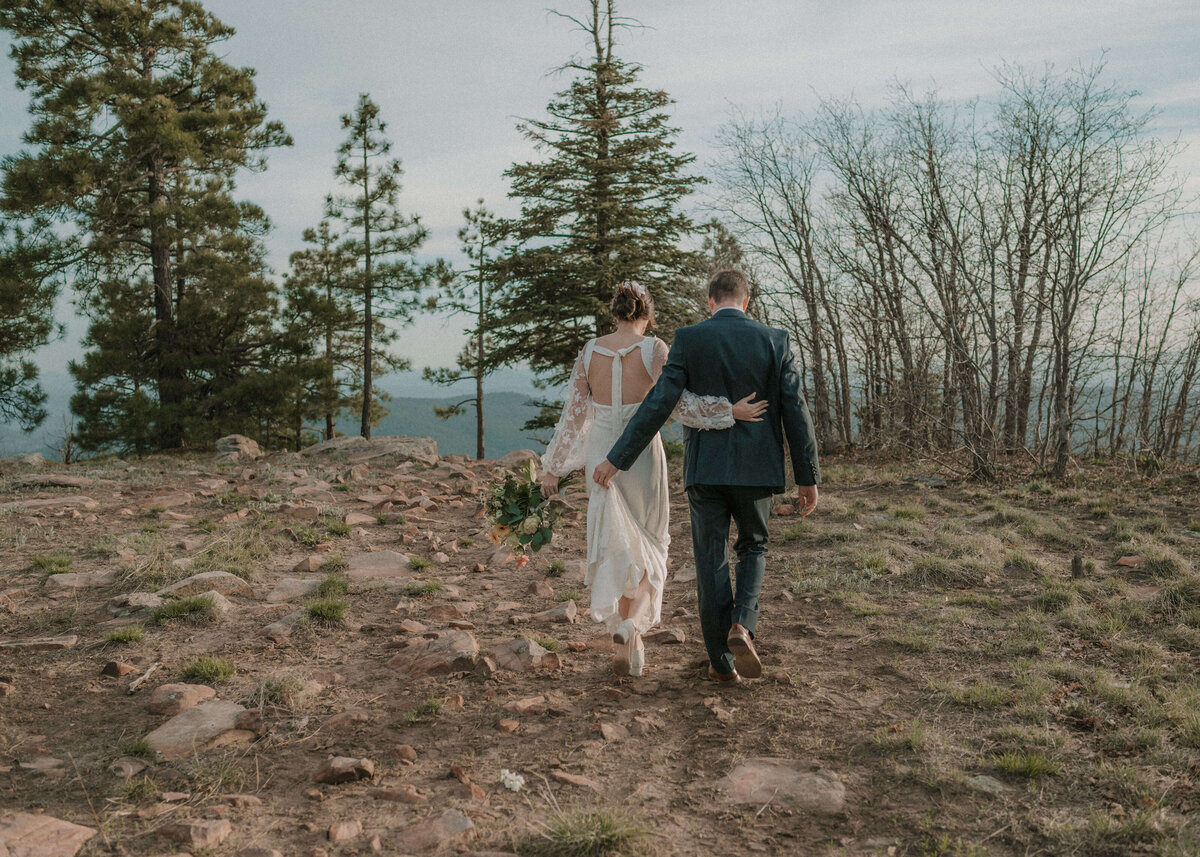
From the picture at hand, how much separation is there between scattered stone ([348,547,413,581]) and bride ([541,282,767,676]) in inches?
104

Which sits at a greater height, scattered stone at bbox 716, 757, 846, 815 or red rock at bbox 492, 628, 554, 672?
red rock at bbox 492, 628, 554, 672

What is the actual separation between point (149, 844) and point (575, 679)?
2150 millimetres

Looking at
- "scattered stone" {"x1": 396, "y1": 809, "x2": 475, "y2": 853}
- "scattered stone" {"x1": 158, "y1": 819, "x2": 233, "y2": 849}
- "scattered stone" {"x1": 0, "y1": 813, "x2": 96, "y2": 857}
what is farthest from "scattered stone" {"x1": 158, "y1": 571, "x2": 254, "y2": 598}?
"scattered stone" {"x1": 396, "y1": 809, "x2": 475, "y2": 853}

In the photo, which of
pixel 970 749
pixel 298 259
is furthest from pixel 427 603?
pixel 298 259

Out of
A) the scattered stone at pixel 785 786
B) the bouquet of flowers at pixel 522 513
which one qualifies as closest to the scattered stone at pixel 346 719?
the bouquet of flowers at pixel 522 513

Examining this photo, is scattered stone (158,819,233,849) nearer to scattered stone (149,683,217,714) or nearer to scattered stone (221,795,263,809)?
scattered stone (221,795,263,809)

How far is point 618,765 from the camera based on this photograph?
3.33 meters

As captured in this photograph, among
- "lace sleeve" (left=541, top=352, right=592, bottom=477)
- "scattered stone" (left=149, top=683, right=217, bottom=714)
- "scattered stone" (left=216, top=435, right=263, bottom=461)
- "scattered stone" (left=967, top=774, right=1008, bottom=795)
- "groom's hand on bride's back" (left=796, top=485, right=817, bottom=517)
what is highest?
"lace sleeve" (left=541, top=352, right=592, bottom=477)

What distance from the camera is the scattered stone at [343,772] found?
3141mm

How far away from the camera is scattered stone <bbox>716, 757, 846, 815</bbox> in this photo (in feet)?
9.82

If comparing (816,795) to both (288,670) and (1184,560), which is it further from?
(1184,560)

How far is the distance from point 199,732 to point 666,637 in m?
2.60

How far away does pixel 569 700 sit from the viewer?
4.02 meters

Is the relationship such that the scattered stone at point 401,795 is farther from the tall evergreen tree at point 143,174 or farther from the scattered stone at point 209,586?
the tall evergreen tree at point 143,174
